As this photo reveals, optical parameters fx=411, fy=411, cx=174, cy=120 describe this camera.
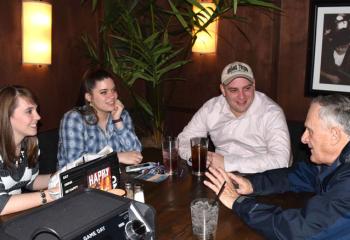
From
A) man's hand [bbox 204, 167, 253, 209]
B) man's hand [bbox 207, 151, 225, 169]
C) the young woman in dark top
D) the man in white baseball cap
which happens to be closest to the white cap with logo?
the man in white baseball cap

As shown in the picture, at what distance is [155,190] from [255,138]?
1106 millimetres

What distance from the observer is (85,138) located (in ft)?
8.13

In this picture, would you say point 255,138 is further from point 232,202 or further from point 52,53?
point 52,53

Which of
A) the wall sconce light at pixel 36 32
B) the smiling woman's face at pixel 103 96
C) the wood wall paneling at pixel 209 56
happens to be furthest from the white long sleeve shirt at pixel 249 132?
the wall sconce light at pixel 36 32

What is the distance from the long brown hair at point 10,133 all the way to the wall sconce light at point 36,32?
1.33m

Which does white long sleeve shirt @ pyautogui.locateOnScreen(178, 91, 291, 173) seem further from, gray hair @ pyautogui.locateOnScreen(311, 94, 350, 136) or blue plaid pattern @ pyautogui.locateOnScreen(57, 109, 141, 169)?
gray hair @ pyautogui.locateOnScreen(311, 94, 350, 136)

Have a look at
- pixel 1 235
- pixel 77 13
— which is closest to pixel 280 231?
pixel 1 235

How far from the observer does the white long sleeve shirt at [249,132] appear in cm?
234

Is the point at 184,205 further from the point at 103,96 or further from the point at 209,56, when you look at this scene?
the point at 209,56

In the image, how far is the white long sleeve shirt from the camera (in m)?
2.34

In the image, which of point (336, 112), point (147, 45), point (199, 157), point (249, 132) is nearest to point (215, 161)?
point (199, 157)

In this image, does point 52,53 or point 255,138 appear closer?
point 255,138

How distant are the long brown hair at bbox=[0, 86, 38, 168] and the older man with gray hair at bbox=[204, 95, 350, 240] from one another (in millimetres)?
927

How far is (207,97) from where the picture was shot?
13.2 feet
